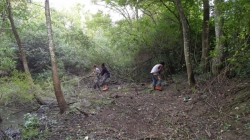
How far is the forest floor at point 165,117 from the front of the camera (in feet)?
15.4

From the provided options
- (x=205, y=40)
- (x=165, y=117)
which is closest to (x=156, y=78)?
(x=205, y=40)

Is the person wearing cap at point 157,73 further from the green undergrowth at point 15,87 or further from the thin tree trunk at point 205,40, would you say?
the green undergrowth at point 15,87

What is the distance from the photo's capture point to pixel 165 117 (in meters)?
5.98

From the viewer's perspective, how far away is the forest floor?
470 cm

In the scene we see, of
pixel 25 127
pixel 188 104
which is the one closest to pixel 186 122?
pixel 188 104

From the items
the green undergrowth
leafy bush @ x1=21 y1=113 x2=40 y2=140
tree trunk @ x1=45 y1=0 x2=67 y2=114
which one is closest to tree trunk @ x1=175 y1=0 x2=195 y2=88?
tree trunk @ x1=45 y1=0 x2=67 y2=114

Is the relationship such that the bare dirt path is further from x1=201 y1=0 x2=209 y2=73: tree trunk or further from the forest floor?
x1=201 y1=0 x2=209 y2=73: tree trunk

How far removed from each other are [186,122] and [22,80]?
5.92 metres

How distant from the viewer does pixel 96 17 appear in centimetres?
1502

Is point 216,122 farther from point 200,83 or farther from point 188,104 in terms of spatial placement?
point 200,83

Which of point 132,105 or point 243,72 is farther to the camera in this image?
point 132,105

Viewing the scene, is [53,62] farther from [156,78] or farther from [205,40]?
[205,40]

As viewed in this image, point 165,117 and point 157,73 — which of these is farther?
point 157,73

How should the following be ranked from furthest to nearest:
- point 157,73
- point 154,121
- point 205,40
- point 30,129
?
point 157,73 → point 205,40 → point 154,121 → point 30,129
